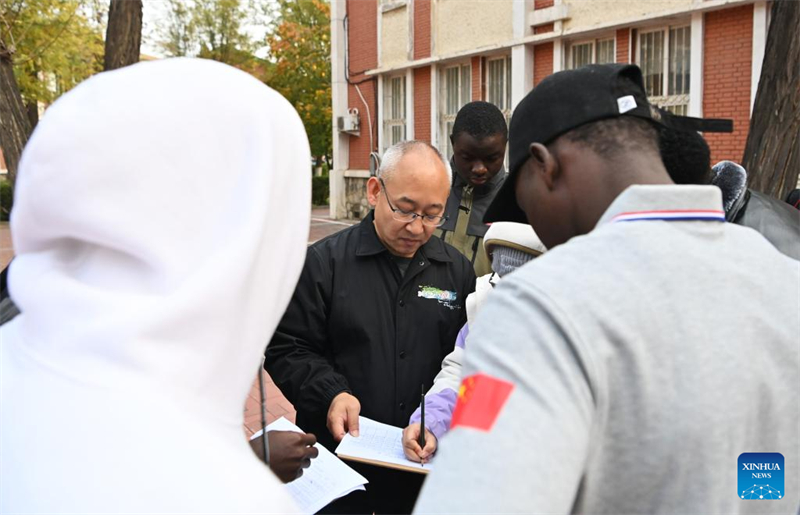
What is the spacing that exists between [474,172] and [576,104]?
2.34 metres

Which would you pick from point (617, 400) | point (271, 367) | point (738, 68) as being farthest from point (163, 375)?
point (738, 68)

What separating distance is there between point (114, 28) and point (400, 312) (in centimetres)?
322

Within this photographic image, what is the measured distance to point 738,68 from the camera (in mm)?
9945

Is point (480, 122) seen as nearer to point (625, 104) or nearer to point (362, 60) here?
point (625, 104)

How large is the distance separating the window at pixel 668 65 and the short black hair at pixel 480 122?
795 cm

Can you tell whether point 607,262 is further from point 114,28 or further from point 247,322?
point 114,28

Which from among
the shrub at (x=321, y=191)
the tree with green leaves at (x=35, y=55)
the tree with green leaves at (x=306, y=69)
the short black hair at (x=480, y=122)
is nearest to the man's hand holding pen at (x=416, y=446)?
the short black hair at (x=480, y=122)

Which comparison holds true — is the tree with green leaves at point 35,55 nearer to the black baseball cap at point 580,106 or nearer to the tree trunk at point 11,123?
the tree trunk at point 11,123

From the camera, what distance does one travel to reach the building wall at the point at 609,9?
10534mm

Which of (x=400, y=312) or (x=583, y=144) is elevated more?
(x=583, y=144)

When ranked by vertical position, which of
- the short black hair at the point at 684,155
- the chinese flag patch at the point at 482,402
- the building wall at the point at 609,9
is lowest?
the chinese flag patch at the point at 482,402

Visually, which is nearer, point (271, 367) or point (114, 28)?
point (271, 367)

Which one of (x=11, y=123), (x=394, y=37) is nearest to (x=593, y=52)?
(x=394, y=37)

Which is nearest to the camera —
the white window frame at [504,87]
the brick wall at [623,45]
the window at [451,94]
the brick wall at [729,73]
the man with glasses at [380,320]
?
the man with glasses at [380,320]
